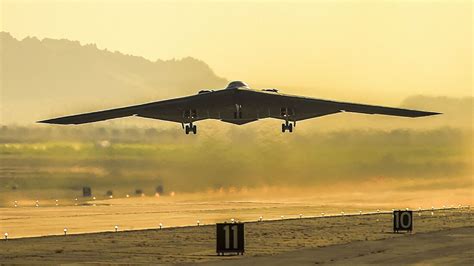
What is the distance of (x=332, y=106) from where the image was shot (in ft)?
285

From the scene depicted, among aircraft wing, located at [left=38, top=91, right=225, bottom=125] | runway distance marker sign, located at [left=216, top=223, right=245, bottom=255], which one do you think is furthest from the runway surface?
aircraft wing, located at [left=38, top=91, right=225, bottom=125]

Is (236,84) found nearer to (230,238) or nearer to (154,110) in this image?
(154,110)

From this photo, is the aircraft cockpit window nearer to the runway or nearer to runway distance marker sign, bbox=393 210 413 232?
the runway

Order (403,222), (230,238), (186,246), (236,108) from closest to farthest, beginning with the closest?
(230,238), (186,246), (403,222), (236,108)

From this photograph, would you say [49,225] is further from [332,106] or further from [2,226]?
[332,106]

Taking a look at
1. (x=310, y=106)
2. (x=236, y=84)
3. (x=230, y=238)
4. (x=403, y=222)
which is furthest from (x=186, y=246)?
(x=310, y=106)

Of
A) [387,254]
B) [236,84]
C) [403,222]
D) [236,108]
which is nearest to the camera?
[387,254]

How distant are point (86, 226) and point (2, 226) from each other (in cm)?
955

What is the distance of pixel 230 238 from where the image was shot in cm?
5306

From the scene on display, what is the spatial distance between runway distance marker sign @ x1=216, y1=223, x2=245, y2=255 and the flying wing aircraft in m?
27.2

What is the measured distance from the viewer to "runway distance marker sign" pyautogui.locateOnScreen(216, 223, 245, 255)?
52.4 metres

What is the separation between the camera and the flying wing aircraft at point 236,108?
8150cm

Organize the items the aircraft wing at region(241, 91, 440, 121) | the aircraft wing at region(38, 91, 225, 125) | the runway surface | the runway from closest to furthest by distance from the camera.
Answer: the runway surface → the runway → the aircraft wing at region(38, 91, 225, 125) → the aircraft wing at region(241, 91, 440, 121)

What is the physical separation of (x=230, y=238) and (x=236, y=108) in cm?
3251
